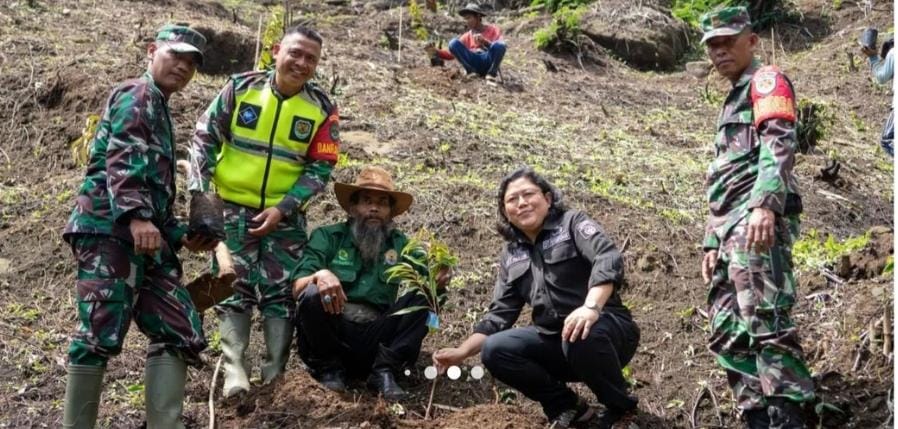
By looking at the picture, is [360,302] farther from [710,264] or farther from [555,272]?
[710,264]

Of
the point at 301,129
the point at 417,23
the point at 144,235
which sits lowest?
the point at 144,235

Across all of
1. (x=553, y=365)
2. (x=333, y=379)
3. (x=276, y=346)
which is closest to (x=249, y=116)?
(x=276, y=346)

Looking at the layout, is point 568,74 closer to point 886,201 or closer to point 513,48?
point 513,48

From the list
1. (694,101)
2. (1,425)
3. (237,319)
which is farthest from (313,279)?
(694,101)

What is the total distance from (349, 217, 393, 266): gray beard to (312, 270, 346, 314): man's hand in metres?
0.31

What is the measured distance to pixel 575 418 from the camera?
14.9 ft

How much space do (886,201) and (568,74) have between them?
5407mm

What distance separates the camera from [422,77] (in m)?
11.4

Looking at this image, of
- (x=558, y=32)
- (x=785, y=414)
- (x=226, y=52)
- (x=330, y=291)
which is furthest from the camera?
(x=558, y=32)

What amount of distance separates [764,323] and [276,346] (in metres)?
2.29

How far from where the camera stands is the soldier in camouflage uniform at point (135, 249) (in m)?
4.09

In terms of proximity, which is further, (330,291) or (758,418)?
(330,291)

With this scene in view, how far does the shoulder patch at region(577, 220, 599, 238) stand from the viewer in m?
4.55

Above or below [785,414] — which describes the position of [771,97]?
above
